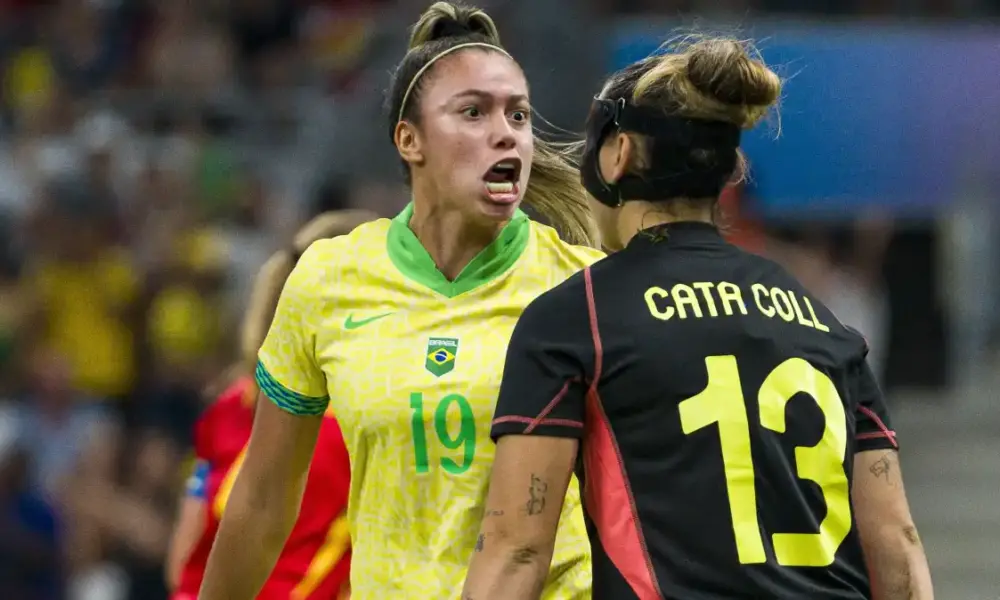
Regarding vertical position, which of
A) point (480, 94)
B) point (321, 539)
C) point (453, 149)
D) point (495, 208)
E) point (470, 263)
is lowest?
point (321, 539)

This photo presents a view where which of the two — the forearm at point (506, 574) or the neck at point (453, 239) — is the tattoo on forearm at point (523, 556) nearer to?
the forearm at point (506, 574)

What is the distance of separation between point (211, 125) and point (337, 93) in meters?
0.81

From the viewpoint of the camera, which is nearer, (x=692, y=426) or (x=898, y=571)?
(x=692, y=426)

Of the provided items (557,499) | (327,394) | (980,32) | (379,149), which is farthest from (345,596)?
(980,32)

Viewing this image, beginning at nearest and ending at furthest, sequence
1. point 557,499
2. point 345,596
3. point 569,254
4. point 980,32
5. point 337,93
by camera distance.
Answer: point 557,499, point 569,254, point 345,596, point 980,32, point 337,93

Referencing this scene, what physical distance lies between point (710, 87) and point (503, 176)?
766 mm

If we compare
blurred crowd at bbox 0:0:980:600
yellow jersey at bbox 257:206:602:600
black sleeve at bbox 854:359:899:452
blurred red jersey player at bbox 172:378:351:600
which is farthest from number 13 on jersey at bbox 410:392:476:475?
blurred crowd at bbox 0:0:980:600

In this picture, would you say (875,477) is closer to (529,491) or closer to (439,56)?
(529,491)

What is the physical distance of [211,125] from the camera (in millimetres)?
11469

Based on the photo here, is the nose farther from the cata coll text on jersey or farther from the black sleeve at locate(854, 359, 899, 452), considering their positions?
the black sleeve at locate(854, 359, 899, 452)

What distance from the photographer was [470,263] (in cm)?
399

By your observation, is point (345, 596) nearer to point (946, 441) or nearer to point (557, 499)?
point (557, 499)

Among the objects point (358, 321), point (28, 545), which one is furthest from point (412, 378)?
point (28, 545)

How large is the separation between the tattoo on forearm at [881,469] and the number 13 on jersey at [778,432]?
0.47 feet
